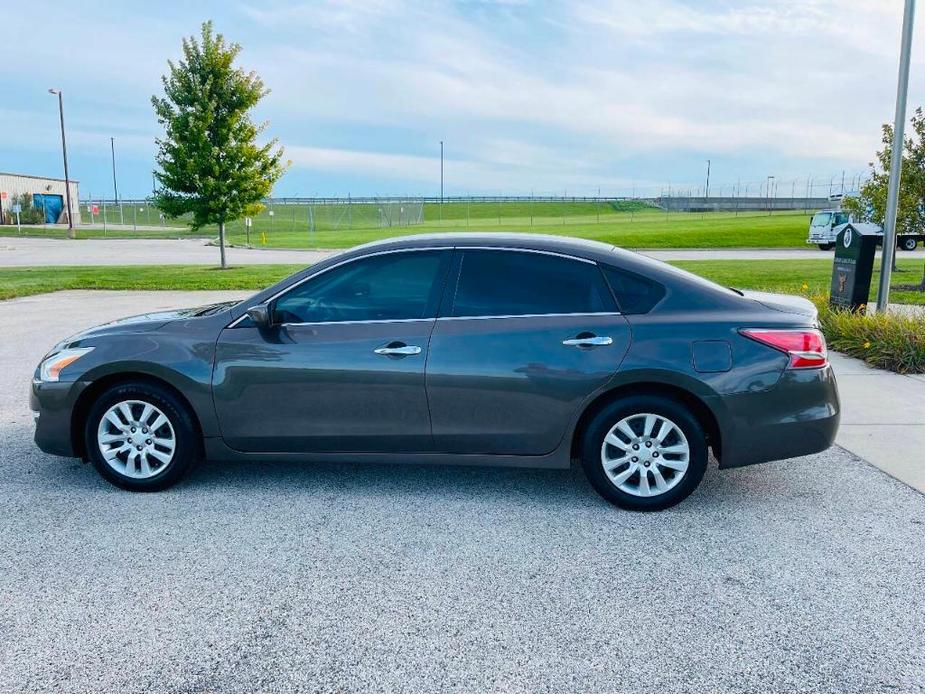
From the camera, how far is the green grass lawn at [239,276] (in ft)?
54.4

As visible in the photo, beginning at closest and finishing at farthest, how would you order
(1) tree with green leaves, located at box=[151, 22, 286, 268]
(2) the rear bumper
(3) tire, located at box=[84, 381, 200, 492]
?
(2) the rear bumper
(3) tire, located at box=[84, 381, 200, 492]
(1) tree with green leaves, located at box=[151, 22, 286, 268]

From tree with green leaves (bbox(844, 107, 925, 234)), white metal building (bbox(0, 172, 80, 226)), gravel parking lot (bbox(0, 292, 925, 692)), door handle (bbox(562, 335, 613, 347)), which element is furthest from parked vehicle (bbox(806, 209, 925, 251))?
white metal building (bbox(0, 172, 80, 226))

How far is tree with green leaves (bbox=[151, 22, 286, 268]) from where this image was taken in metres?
22.0

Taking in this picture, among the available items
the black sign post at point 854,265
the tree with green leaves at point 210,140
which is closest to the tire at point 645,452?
the black sign post at point 854,265

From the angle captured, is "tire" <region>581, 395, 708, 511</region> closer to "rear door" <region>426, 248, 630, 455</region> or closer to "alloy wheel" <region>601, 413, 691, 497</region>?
"alloy wheel" <region>601, 413, 691, 497</region>

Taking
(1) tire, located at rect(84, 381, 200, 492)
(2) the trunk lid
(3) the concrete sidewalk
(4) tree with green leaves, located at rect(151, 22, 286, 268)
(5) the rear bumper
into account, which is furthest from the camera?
(4) tree with green leaves, located at rect(151, 22, 286, 268)

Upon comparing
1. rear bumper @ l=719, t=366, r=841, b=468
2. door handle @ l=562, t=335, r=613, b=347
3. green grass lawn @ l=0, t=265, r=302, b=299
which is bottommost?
green grass lawn @ l=0, t=265, r=302, b=299

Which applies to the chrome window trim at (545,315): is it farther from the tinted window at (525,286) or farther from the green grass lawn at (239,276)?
the green grass lawn at (239,276)

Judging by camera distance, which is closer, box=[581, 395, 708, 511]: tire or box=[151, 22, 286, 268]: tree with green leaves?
box=[581, 395, 708, 511]: tire

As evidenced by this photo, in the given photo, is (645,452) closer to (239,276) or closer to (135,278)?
(239,276)

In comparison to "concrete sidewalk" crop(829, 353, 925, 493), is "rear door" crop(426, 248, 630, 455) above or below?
above

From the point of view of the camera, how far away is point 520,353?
4.39m

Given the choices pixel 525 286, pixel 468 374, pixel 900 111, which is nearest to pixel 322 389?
pixel 468 374

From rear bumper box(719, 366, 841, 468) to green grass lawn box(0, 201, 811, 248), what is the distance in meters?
23.2
